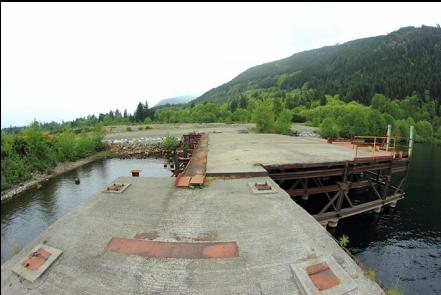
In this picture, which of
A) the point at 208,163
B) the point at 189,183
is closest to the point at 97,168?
the point at 208,163

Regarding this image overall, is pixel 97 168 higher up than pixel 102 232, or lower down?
lower down

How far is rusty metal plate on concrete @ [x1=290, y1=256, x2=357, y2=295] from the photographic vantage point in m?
4.69

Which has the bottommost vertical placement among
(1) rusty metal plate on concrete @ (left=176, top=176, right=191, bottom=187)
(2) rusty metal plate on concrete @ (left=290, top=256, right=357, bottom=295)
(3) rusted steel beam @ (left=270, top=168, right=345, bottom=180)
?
(3) rusted steel beam @ (left=270, top=168, right=345, bottom=180)

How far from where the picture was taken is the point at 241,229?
683 cm

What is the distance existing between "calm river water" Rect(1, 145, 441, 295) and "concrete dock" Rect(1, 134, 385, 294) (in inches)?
71.6

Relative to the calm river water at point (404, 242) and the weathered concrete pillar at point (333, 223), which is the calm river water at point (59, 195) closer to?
the calm river water at point (404, 242)

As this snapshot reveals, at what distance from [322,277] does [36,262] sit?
5.80 m

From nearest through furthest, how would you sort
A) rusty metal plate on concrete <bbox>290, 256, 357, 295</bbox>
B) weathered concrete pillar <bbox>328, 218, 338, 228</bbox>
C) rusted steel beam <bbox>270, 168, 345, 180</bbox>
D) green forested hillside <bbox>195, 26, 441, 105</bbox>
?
rusty metal plate on concrete <bbox>290, 256, 357, 295</bbox> → rusted steel beam <bbox>270, 168, 345, 180</bbox> → weathered concrete pillar <bbox>328, 218, 338, 228</bbox> → green forested hillside <bbox>195, 26, 441, 105</bbox>

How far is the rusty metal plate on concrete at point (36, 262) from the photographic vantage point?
512 centimetres

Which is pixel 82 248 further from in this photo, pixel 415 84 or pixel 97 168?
pixel 415 84

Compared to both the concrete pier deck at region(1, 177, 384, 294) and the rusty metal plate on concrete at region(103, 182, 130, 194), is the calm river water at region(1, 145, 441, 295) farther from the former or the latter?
the rusty metal plate on concrete at region(103, 182, 130, 194)

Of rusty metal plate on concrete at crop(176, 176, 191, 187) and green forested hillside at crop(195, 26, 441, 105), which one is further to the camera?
green forested hillside at crop(195, 26, 441, 105)

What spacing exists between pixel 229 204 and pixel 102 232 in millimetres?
3691

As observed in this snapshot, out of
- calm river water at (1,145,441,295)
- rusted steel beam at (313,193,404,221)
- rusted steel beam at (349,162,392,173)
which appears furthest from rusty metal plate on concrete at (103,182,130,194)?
rusted steel beam at (349,162,392,173)
